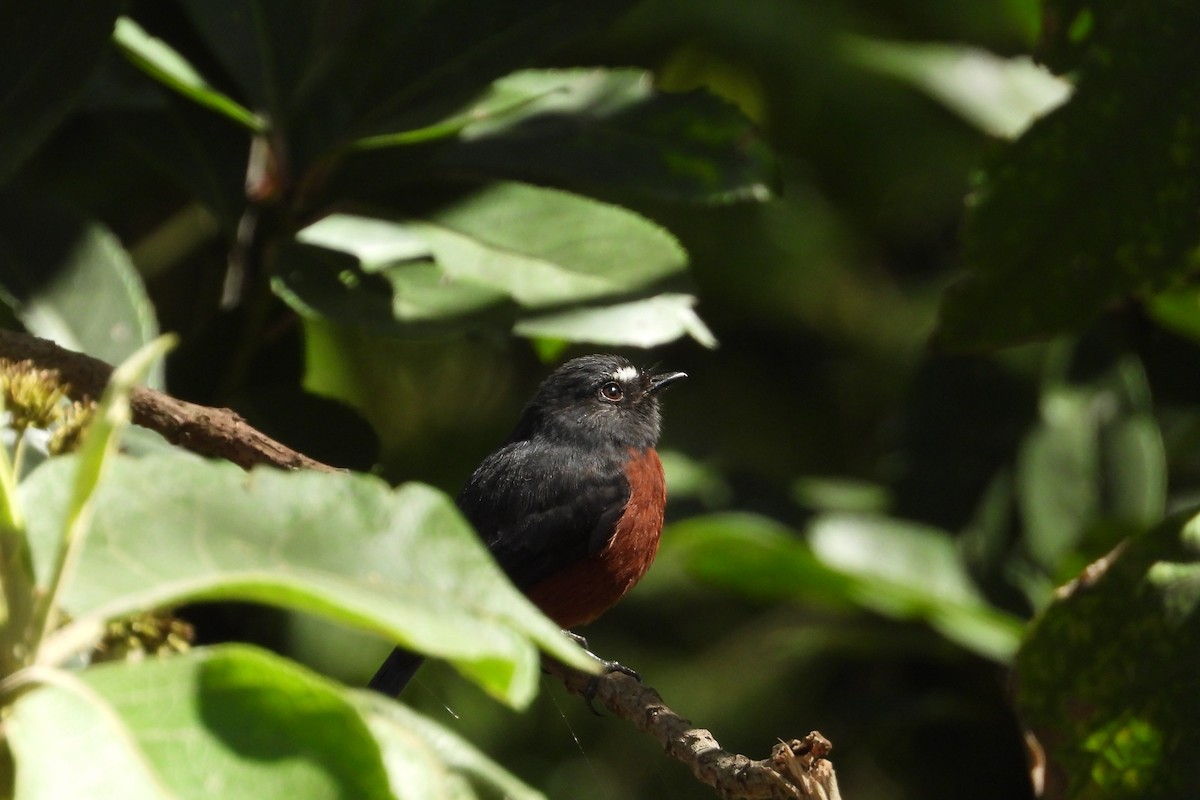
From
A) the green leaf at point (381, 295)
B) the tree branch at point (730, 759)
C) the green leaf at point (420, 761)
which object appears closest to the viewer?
the green leaf at point (420, 761)

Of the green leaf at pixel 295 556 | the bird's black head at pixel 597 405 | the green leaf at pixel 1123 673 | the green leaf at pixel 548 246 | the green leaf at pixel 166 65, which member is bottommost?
the bird's black head at pixel 597 405

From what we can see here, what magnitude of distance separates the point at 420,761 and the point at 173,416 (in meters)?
1.03

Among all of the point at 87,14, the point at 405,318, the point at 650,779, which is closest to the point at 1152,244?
the point at 405,318

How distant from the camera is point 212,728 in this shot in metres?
1.12

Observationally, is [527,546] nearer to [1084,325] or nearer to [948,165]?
[1084,325]

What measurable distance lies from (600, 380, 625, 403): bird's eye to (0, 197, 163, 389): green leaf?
188cm

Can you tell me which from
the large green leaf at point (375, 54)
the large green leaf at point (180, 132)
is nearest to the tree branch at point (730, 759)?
the large green leaf at point (375, 54)

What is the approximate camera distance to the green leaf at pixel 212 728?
1.08 metres

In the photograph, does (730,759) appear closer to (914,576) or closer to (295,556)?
(295,556)

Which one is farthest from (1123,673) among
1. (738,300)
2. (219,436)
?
(738,300)

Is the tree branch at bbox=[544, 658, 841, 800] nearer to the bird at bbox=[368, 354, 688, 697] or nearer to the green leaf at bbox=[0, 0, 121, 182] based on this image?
the bird at bbox=[368, 354, 688, 697]

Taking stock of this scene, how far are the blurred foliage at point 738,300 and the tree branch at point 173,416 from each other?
1.07ft

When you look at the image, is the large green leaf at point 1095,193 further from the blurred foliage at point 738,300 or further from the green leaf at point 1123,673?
the green leaf at point 1123,673

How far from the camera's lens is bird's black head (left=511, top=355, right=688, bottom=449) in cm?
417
